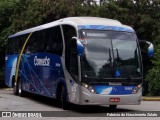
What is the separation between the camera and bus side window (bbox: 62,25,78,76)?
15547 mm

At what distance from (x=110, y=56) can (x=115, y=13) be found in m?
16.3

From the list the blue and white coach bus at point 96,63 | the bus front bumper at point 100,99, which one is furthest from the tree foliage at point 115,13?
the bus front bumper at point 100,99

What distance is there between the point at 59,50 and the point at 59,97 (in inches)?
73.5

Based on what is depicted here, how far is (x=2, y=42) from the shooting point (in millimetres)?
38438

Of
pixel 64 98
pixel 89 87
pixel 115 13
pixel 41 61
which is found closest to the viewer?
pixel 89 87

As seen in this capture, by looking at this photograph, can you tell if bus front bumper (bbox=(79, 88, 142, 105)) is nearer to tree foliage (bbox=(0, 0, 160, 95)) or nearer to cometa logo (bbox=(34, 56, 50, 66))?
cometa logo (bbox=(34, 56, 50, 66))

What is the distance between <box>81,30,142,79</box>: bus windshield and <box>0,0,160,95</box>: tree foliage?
39.9 ft

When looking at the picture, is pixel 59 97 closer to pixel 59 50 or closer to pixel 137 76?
pixel 59 50

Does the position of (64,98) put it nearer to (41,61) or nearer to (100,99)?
(100,99)

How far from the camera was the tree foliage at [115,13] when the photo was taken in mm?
29875

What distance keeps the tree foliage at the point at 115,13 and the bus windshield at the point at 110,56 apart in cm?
1215

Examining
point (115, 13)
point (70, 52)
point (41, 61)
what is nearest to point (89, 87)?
point (70, 52)

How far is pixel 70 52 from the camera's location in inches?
627

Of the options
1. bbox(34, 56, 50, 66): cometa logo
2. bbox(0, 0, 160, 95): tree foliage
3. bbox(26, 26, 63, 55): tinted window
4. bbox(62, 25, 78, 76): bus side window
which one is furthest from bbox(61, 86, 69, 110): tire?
bbox(0, 0, 160, 95): tree foliage
